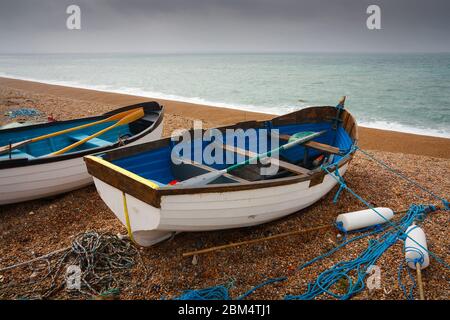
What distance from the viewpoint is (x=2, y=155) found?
545 cm

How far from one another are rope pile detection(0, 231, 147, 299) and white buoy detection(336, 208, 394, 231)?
124 inches

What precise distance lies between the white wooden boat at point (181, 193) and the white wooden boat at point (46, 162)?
127 cm

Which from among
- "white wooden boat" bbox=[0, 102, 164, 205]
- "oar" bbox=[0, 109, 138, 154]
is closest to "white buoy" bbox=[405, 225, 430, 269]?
"white wooden boat" bbox=[0, 102, 164, 205]

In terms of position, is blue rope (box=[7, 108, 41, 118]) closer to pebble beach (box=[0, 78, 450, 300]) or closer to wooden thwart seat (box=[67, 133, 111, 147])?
wooden thwart seat (box=[67, 133, 111, 147])

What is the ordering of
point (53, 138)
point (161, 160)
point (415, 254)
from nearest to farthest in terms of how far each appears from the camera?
1. point (415, 254)
2. point (161, 160)
3. point (53, 138)

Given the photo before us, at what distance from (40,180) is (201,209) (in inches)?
132

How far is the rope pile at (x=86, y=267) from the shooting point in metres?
3.67

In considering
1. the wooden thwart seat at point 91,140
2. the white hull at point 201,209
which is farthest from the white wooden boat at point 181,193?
the wooden thwart seat at point 91,140

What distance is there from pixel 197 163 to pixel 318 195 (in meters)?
2.06

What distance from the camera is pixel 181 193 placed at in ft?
11.2

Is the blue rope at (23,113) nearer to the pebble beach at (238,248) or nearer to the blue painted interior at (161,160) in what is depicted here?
the pebble beach at (238,248)

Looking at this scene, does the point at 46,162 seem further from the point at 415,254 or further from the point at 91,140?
the point at 415,254

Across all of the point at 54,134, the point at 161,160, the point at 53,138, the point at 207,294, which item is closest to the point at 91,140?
the point at 54,134

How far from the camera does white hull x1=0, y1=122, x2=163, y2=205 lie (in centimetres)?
497
